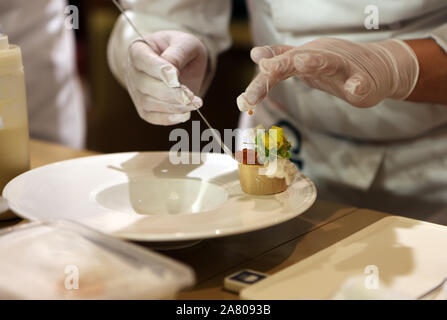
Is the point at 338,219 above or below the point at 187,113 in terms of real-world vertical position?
below

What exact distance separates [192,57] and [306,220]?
501mm

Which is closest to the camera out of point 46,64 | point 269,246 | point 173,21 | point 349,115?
point 269,246

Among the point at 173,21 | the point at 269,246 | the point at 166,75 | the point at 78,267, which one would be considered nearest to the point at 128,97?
the point at 173,21

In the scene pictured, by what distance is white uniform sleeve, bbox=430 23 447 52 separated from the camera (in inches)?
46.8

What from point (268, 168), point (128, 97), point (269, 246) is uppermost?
point (268, 168)

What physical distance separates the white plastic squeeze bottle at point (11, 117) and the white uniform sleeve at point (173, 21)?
20.1 inches

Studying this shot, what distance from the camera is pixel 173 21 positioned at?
157 centimetres

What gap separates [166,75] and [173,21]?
1.76ft

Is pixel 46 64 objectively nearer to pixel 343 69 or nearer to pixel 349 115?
pixel 349 115

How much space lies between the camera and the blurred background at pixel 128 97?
3.54 m

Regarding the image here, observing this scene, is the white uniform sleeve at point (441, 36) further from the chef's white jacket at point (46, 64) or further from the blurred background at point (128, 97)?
the blurred background at point (128, 97)

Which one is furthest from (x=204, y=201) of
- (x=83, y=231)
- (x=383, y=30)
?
(x=383, y=30)

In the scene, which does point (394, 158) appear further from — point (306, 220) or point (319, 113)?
point (306, 220)

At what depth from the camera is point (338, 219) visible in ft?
3.29
